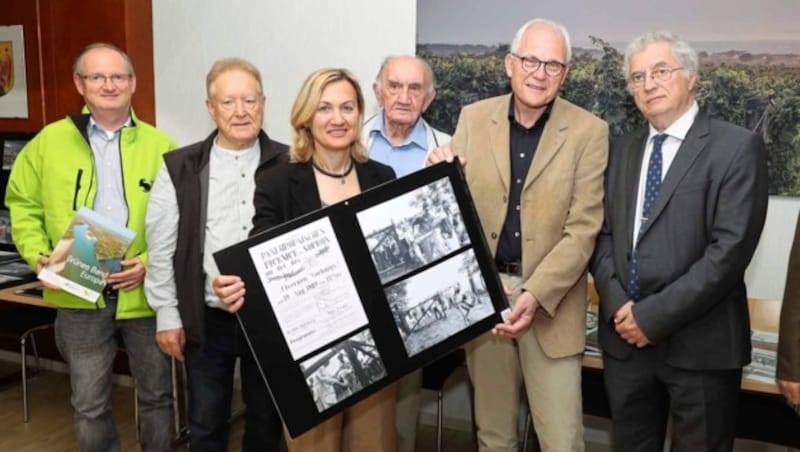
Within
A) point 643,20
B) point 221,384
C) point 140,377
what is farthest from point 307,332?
point 643,20

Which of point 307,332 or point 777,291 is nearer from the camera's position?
point 307,332

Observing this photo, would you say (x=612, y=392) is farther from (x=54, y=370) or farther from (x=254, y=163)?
(x=54, y=370)

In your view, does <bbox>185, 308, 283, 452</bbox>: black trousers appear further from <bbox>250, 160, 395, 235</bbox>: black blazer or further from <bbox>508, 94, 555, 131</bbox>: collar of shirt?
<bbox>508, 94, 555, 131</bbox>: collar of shirt

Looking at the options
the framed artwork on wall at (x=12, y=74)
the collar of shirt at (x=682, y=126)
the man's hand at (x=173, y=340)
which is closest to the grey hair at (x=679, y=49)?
the collar of shirt at (x=682, y=126)

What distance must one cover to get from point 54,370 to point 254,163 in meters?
2.95

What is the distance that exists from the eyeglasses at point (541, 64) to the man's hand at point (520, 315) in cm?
71

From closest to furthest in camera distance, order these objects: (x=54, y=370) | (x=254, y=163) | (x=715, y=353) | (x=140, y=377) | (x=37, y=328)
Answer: (x=715, y=353), (x=254, y=163), (x=140, y=377), (x=37, y=328), (x=54, y=370)

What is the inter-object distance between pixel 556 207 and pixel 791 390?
93 cm

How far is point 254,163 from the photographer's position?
7.93ft

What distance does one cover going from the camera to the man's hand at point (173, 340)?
2.41 meters

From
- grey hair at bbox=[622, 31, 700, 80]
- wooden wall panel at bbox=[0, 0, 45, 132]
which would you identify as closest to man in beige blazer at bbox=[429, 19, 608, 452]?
grey hair at bbox=[622, 31, 700, 80]

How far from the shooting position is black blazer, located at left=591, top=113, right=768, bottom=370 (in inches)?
77.8

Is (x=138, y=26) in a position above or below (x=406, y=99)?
above

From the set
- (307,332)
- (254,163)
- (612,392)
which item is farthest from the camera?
(254,163)
